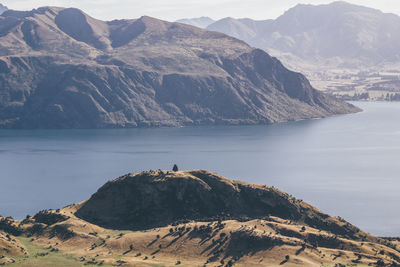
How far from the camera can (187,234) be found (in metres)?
169

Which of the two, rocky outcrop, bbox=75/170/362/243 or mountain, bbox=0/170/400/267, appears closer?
mountain, bbox=0/170/400/267

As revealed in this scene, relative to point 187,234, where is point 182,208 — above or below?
above

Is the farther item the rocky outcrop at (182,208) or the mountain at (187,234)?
the rocky outcrop at (182,208)

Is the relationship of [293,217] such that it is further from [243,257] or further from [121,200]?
[121,200]

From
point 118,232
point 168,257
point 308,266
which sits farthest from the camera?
point 118,232

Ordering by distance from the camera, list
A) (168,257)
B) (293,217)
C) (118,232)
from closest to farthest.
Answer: (168,257), (118,232), (293,217)

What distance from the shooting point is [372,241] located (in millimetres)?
184500

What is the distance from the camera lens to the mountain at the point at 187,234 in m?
156

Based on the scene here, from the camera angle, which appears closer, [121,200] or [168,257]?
[168,257]

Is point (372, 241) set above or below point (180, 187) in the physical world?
below

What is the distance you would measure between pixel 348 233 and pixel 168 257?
206 ft

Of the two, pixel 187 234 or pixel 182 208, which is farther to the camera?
pixel 182 208

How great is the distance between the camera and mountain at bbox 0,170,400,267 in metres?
156

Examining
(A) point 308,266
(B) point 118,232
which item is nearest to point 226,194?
(B) point 118,232
